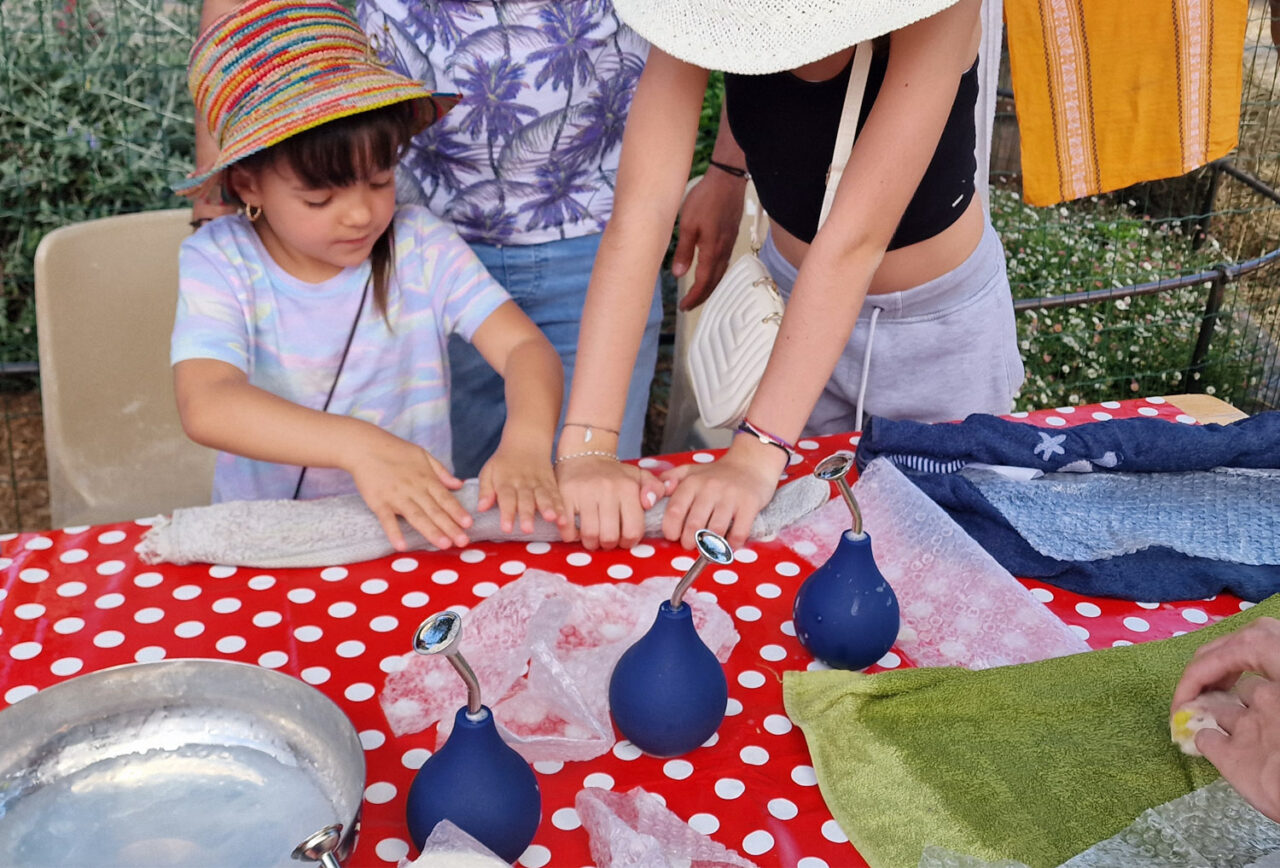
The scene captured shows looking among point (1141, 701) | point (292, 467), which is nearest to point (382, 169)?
point (292, 467)

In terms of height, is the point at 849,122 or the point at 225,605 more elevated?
the point at 849,122

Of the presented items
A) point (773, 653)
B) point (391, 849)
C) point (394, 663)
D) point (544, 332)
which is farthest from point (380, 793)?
point (544, 332)

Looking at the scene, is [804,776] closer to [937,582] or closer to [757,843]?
[757,843]

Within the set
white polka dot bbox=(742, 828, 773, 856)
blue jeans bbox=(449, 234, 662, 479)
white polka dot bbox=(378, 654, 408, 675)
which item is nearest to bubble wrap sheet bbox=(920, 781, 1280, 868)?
white polka dot bbox=(742, 828, 773, 856)

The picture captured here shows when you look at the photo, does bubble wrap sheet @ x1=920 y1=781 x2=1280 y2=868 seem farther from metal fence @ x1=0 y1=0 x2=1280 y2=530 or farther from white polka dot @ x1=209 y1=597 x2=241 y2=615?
metal fence @ x1=0 y1=0 x2=1280 y2=530

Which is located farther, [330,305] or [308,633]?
[330,305]

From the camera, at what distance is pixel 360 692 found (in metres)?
1.12

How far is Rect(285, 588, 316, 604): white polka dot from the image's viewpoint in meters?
1.25

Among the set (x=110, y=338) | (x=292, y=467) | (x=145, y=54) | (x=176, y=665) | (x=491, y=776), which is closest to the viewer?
(x=491, y=776)

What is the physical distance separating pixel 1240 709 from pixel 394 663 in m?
0.75

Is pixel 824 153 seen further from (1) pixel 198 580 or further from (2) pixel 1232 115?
(1) pixel 198 580

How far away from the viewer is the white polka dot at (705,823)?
3.15ft

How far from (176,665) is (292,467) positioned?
0.75m

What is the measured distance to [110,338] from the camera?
205 centimetres
